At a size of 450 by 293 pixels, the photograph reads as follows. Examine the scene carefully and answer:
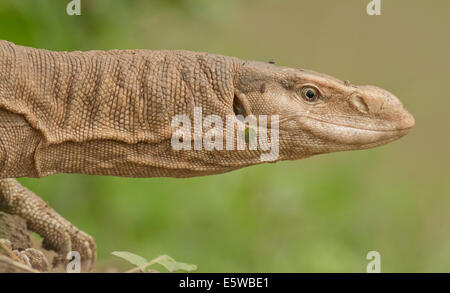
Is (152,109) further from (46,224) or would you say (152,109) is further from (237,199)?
(237,199)

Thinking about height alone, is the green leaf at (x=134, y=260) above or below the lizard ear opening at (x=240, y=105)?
below

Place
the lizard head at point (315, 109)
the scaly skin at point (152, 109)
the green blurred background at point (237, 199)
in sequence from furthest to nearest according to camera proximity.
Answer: the green blurred background at point (237, 199), the lizard head at point (315, 109), the scaly skin at point (152, 109)

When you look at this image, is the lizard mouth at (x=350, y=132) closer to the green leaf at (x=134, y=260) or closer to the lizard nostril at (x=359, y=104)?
the lizard nostril at (x=359, y=104)

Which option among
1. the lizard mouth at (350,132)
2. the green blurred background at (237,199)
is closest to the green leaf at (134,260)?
the lizard mouth at (350,132)

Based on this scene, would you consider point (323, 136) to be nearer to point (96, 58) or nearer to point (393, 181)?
point (96, 58)

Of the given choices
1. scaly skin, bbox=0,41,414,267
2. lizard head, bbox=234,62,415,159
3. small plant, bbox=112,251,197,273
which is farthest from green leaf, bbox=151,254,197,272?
lizard head, bbox=234,62,415,159
